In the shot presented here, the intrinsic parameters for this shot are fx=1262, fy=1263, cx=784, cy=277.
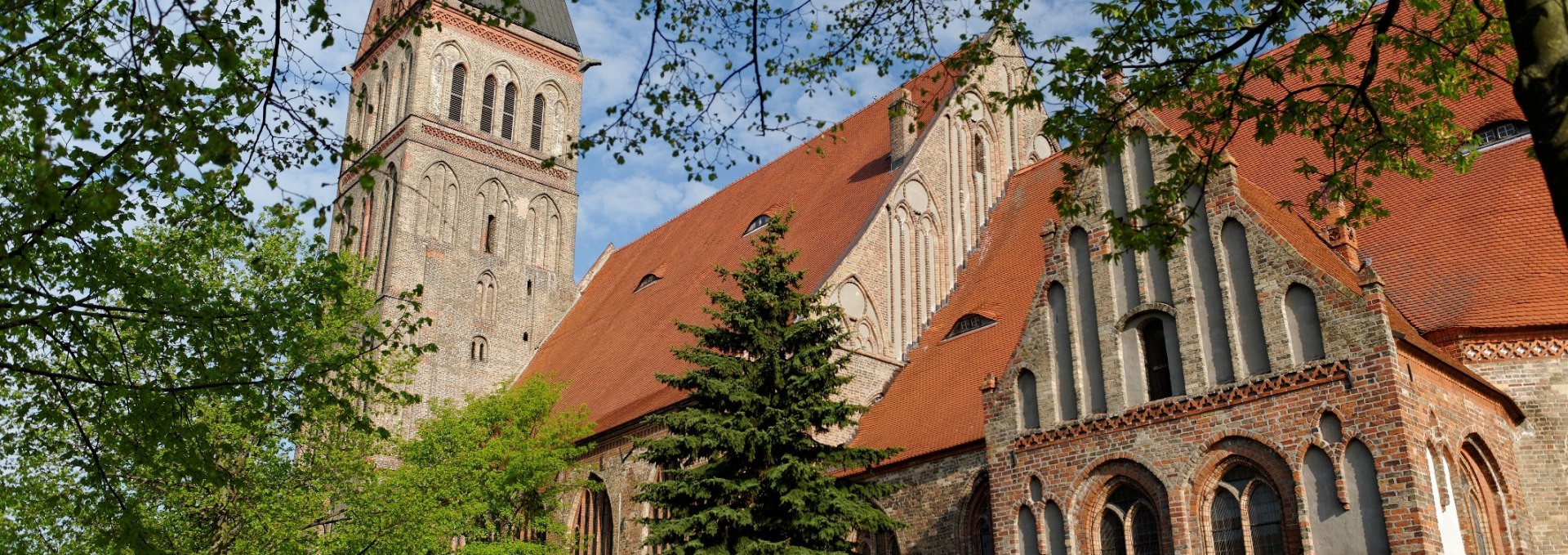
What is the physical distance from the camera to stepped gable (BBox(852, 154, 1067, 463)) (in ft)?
58.0

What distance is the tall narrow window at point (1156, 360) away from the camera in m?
13.4

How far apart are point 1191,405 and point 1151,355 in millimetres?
923

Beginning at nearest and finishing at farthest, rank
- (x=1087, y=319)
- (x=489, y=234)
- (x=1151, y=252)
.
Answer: (x=1151, y=252) → (x=1087, y=319) → (x=489, y=234)

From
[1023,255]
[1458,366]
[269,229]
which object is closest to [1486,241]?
[1458,366]

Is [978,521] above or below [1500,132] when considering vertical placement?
below

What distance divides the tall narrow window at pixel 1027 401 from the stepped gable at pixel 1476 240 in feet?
12.1

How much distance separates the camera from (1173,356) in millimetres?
13234

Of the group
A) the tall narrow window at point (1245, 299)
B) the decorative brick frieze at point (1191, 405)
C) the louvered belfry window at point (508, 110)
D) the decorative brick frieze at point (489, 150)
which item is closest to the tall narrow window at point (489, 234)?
the decorative brick frieze at point (489, 150)

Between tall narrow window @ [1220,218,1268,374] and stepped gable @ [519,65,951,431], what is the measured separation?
9.04 meters

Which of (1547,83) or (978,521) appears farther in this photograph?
(978,521)

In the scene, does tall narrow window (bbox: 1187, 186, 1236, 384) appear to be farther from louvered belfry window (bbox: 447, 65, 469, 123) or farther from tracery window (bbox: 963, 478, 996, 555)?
louvered belfry window (bbox: 447, 65, 469, 123)

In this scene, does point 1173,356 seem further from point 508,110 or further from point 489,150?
point 508,110

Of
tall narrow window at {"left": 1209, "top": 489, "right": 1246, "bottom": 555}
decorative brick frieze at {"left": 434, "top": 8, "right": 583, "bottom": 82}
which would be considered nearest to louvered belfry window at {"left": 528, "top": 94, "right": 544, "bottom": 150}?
decorative brick frieze at {"left": 434, "top": 8, "right": 583, "bottom": 82}

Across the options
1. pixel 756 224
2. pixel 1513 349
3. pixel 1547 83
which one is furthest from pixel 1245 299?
pixel 756 224
